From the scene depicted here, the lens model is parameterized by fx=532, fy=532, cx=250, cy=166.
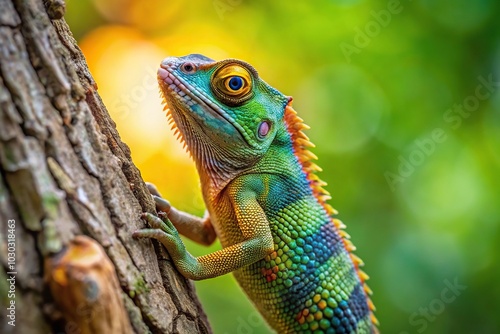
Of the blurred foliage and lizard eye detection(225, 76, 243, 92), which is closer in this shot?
lizard eye detection(225, 76, 243, 92)

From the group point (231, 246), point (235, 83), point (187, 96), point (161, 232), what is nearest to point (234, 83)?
point (235, 83)

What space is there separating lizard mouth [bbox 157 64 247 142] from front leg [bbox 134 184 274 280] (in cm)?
58

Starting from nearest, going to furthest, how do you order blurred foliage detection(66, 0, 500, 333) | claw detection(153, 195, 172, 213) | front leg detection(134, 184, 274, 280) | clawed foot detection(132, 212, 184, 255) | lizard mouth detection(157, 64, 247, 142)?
clawed foot detection(132, 212, 184, 255) → front leg detection(134, 184, 274, 280) → claw detection(153, 195, 172, 213) → lizard mouth detection(157, 64, 247, 142) → blurred foliage detection(66, 0, 500, 333)

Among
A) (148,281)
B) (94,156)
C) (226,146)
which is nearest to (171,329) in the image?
(148,281)

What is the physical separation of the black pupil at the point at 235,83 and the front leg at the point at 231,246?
806mm

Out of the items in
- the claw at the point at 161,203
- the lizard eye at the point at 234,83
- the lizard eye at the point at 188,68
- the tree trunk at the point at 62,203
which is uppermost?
the lizard eye at the point at 234,83

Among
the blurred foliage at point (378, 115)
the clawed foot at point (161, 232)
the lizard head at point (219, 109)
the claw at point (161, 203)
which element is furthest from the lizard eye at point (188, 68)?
the blurred foliage at point (378, 115)

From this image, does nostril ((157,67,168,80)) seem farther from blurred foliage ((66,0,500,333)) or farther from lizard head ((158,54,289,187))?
blurred foliage ((66,0,500,333))

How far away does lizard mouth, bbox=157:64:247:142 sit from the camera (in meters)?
4.05

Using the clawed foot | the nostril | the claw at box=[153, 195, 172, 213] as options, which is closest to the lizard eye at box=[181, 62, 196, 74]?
the nostril

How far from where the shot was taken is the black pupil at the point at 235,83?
4.07 m

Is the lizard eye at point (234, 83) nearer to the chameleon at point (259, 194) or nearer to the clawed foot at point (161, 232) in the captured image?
the chameleon at point (259, 194)

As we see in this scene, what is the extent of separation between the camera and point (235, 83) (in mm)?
4074

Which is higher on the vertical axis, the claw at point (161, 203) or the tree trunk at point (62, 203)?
the tree trunk at point (62, 203)
